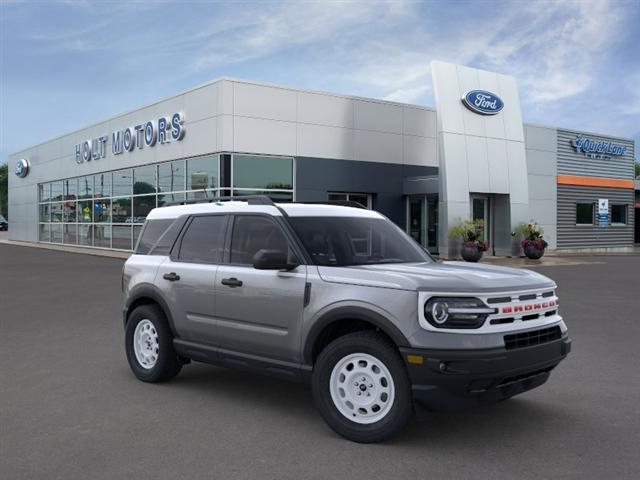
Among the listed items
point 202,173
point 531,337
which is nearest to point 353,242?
point 531,337

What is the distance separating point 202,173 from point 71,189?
630 inches

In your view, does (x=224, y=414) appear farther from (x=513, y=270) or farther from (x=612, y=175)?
(x=612, y=175)

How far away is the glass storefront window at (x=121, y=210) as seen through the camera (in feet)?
99.6

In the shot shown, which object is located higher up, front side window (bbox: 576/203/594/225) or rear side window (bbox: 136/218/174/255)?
front side window (bbox: 576/203/594/225)

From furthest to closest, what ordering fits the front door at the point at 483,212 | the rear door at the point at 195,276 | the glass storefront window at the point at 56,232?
the glass storefront window at the point at 56,232
the front door at the point at 483,212
the rear door at the point at 195,276

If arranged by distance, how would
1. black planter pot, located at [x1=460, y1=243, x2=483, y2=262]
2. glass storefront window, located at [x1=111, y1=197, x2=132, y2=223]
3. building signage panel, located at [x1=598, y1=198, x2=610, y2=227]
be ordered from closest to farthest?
black planter pot, located at [x1=460, y1=243, x2=483, y2=262], glass storefront window, located at [x1=111, y1=197, x2=132, y2=223], building signage panel, located at [x1=598, y1=198, x2=610, y2=227]

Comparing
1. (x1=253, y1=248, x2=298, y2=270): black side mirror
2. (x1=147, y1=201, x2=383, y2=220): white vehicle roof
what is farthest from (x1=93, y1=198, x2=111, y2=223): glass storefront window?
(x1=253, y1=248, x2=298, y2=270): black side mirror

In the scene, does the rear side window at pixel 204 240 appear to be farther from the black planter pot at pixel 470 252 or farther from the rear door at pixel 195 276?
the black planter pot at pixel 470 252

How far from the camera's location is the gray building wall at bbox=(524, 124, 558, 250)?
31.5 m

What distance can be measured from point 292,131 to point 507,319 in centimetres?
2040

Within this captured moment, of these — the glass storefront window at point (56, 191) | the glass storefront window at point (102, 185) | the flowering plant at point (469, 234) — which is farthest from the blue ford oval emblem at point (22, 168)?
the flowering plant at point (469, 234)

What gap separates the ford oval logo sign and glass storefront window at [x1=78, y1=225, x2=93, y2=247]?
799 inches

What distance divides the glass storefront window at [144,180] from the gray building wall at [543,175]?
673 inches

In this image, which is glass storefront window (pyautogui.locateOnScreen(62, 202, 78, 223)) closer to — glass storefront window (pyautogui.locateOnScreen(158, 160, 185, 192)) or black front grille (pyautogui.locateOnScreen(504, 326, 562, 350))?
glass storefront window (pyautogui.locateOnScreen(158, 160, 185, 192))
